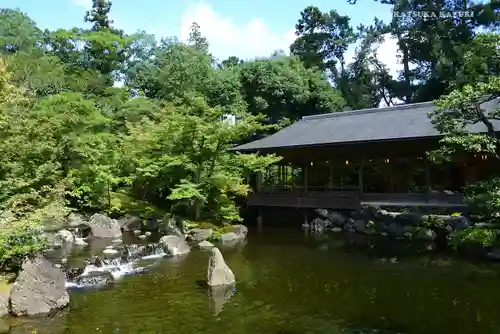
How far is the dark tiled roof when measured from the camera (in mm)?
19828

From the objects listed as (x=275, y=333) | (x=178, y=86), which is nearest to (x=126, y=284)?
(x=275, y=333)

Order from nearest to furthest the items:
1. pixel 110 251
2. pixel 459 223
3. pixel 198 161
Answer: pixel 110 251 < pixel 459 223 < pixel 198 161

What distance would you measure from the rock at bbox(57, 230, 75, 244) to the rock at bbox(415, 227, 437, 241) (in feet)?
45.3

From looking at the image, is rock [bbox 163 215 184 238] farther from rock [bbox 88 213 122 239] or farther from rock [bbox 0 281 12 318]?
rock [bbox 0 281 12 318]

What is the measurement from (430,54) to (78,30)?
29027 millimetres

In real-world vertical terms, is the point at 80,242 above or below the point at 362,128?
below

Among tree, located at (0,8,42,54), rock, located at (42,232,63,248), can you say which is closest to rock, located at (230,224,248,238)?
rock, located at (42,232,63,248)

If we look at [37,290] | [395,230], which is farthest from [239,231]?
[37,290]

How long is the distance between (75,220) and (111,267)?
7948mm

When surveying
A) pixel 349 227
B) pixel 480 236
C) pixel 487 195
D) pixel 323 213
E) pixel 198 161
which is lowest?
pixel 349 227

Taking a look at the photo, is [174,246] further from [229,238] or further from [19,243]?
[19,243]

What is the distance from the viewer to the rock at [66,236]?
1783 centimetres

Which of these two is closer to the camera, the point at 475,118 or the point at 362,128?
the point at 475,118

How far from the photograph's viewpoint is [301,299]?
10477mm
